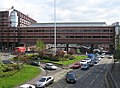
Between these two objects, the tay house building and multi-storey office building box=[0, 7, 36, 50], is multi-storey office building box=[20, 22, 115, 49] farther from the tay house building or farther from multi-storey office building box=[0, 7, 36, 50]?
multi-storey office building box=[0, 7, 36, 50]

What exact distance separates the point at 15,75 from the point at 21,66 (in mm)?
8228

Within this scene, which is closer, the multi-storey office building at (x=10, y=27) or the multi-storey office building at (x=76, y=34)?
the multi-storey office building at (x=76, y=34)

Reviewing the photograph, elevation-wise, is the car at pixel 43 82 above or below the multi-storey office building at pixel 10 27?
below

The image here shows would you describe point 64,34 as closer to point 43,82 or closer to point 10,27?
point 10,27

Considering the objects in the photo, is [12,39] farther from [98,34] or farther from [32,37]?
[98,34]

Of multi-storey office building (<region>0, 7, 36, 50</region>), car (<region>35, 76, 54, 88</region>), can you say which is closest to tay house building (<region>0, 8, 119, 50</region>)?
multi-storey office building (<region>0, 7, 36, 50</region>)

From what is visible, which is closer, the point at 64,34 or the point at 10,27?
the point at 64,34

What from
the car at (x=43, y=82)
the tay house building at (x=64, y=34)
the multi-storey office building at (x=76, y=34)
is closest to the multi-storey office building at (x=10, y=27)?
the tay house building at (x=64, y=34)

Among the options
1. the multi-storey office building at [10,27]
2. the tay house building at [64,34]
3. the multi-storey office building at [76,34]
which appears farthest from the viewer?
the multi-storey office building at [10,27]

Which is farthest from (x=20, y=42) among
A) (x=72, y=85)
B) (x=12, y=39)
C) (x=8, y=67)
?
(x=72, y=85)

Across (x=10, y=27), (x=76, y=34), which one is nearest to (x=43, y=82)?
(x=76, y=34)

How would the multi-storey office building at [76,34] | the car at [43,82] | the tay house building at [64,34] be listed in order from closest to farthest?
the car at [43,82] → the multi-storey office building at [76,34] → the tay house building at [64,34]

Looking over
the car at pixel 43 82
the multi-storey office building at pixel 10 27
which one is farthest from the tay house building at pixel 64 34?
the car at pixel 43 82

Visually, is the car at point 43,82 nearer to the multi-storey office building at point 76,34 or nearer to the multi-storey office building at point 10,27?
the multi-storey office building at point 76,34
